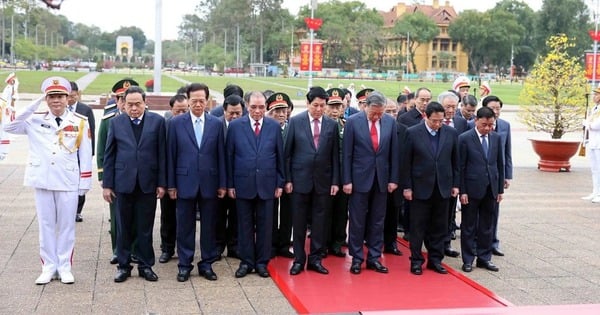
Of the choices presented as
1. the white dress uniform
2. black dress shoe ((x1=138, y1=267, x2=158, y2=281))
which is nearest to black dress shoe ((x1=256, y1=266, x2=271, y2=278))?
black dress shoe ((x1=138, y1=267, x2=158, y2=281))

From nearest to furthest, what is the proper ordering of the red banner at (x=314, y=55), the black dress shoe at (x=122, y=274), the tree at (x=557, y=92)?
the black dress shoe at (x=122, y=274), the tree at (x=557, y=92), the red banner at (x=314, y=55)

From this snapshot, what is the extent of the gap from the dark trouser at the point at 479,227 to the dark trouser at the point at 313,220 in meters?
1.34

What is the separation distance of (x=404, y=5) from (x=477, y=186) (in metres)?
90.4

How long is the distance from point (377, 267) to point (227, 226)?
1552mm

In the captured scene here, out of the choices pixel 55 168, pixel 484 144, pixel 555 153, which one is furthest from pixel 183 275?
pixel 555 153

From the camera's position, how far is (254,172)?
18.0 feet

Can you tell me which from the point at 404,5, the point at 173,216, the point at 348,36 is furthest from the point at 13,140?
the point at 404,5

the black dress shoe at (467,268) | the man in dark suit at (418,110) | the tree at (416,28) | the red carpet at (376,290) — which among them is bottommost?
the red carpet at (376,290)

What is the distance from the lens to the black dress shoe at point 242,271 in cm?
558

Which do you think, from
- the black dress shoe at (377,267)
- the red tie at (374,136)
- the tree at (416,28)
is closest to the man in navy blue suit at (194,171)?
the red tie at (374,136)

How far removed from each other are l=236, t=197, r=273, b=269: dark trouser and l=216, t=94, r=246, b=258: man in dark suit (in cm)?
27

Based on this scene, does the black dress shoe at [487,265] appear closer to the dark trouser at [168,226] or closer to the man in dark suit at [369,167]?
the man in dark suit at [369,167]

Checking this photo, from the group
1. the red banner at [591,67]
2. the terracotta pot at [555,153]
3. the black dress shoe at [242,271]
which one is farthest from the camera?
the red banner at [591,67]

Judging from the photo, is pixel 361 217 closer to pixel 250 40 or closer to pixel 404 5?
pixel 250 40
